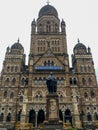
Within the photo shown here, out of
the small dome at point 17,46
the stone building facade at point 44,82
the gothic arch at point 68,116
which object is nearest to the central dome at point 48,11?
the stone building facade at point 44,82

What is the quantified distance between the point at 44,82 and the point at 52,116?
22.8m

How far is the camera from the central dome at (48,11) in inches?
2312

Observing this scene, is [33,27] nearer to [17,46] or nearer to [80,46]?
[17,46]

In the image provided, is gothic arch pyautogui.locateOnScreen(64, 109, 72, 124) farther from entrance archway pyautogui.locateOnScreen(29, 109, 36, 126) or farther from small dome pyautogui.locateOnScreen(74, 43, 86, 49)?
small dome pyautogui.locateOnScreen(74, 43, 86, 49)

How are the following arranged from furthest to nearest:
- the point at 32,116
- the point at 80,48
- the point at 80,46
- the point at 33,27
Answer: the point at 33,27 < the point at 80,46 < the point at 80,48 < the point at 32,116

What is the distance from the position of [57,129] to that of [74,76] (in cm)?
2657

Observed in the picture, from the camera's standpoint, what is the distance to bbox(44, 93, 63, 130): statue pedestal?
66.0ft

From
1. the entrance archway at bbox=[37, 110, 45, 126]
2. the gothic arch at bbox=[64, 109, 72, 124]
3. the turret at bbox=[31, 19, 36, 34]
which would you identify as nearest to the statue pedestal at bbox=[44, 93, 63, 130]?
the gothic arch at bbox=[64, 109, 72, 124]

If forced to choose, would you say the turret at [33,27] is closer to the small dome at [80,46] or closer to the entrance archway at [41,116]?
the small dome at [80,46]

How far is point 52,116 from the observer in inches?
828

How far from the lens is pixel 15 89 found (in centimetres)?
4297

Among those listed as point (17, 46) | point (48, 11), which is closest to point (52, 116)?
point (17, 46)

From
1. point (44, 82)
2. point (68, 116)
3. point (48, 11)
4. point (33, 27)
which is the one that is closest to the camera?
point (68, 116)

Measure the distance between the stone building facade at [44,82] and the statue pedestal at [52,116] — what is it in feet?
54.4
